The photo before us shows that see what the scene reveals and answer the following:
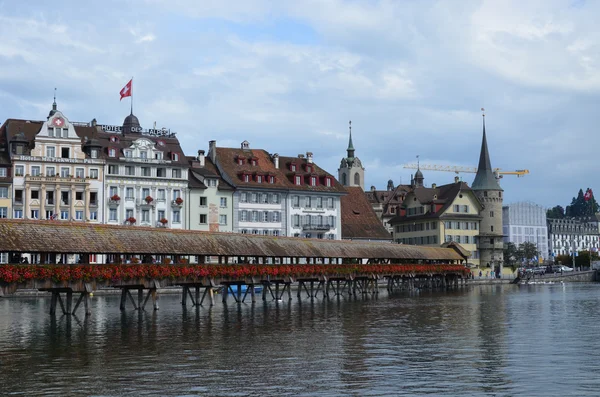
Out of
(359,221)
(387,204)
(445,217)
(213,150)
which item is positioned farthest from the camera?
(387,204)

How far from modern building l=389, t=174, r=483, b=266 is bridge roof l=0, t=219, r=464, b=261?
51.7 metres

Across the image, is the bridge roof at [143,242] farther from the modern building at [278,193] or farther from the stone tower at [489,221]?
the stone tower at [489,221]

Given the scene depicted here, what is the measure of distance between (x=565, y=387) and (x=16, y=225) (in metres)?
33.6

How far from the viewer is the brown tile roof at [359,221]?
12394cm

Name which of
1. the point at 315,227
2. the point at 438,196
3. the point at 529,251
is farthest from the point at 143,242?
the point at 529,251

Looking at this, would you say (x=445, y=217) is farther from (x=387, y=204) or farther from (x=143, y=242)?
(x=143, y=242)

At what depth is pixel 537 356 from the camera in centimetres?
3344

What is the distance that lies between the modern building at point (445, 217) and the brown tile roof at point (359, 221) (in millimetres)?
12858

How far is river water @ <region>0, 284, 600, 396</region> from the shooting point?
88.3 feet


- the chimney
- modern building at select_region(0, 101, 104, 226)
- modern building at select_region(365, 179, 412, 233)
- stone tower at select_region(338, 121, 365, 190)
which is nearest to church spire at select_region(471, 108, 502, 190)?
modern building at select_region(365, 179, 412, 233)

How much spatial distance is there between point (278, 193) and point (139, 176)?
19.8 meters

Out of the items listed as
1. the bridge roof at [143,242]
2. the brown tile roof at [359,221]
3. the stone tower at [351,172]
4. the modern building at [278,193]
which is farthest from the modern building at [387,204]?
the bridge roof at [143,242]

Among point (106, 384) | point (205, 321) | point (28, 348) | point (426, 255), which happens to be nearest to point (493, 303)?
point (205, 321)

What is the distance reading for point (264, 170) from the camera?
371 ft
